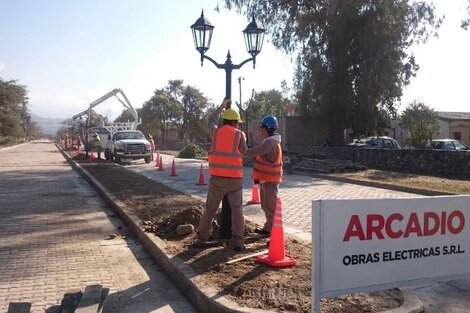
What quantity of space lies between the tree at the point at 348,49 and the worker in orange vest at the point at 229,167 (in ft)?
74.0

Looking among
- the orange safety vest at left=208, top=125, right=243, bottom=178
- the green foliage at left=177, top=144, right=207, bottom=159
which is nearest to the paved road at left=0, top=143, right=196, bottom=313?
the orange safety vest at left=208, top=125, right=243, bottom=178

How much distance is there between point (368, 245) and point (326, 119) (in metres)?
27.6

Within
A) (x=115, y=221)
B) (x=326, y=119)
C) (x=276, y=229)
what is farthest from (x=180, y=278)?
(x=326, y=119)

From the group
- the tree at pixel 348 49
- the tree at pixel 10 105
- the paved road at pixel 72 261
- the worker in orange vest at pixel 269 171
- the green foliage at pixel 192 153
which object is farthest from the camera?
the tree at pixel 10 105

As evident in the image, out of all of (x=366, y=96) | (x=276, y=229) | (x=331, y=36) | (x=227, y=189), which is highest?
(x=331, y=36)

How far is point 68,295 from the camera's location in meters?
4.95

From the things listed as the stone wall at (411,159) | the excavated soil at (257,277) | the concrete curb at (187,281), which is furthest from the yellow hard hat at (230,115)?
the stone wall at (411,159)

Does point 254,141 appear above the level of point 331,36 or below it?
below

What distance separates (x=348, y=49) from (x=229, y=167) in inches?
940

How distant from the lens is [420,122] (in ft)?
119

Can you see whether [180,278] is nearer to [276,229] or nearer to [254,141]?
[276,229]

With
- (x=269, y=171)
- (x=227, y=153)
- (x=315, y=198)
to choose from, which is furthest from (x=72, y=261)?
(x=315, y=198)

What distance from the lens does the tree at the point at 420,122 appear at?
30.9m

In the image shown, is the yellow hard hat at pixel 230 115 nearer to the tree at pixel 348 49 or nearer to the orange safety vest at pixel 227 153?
the orange safety vest at pixel 227 153
